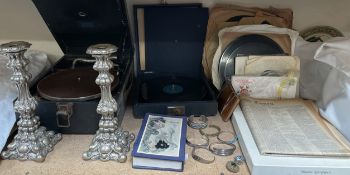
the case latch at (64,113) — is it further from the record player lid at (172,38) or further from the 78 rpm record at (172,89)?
the record player lid at (172,38)

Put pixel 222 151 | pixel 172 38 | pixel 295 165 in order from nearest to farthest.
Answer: pixel 295 165 < pixel 222 151 < pixel 172 38

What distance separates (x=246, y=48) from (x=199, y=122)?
1.08 ft

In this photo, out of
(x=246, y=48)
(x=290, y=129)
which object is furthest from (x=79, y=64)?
(x=290, y=129)

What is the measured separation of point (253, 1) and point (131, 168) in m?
0.76

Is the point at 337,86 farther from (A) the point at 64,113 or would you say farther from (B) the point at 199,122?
(A) the point at 64,113

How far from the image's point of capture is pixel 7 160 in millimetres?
837

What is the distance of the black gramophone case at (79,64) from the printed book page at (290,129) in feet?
1.32

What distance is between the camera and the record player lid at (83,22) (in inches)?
38.9

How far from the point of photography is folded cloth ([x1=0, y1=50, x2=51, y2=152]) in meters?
0.88

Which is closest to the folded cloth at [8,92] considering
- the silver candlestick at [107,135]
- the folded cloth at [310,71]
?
the silver candlestick at [107,135]

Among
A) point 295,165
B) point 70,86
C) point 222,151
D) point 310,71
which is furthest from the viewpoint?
point 310,71

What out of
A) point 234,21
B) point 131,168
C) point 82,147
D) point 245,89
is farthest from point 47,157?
point 234,21

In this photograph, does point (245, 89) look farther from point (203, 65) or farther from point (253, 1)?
point (253, 1)

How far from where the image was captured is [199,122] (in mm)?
1002
